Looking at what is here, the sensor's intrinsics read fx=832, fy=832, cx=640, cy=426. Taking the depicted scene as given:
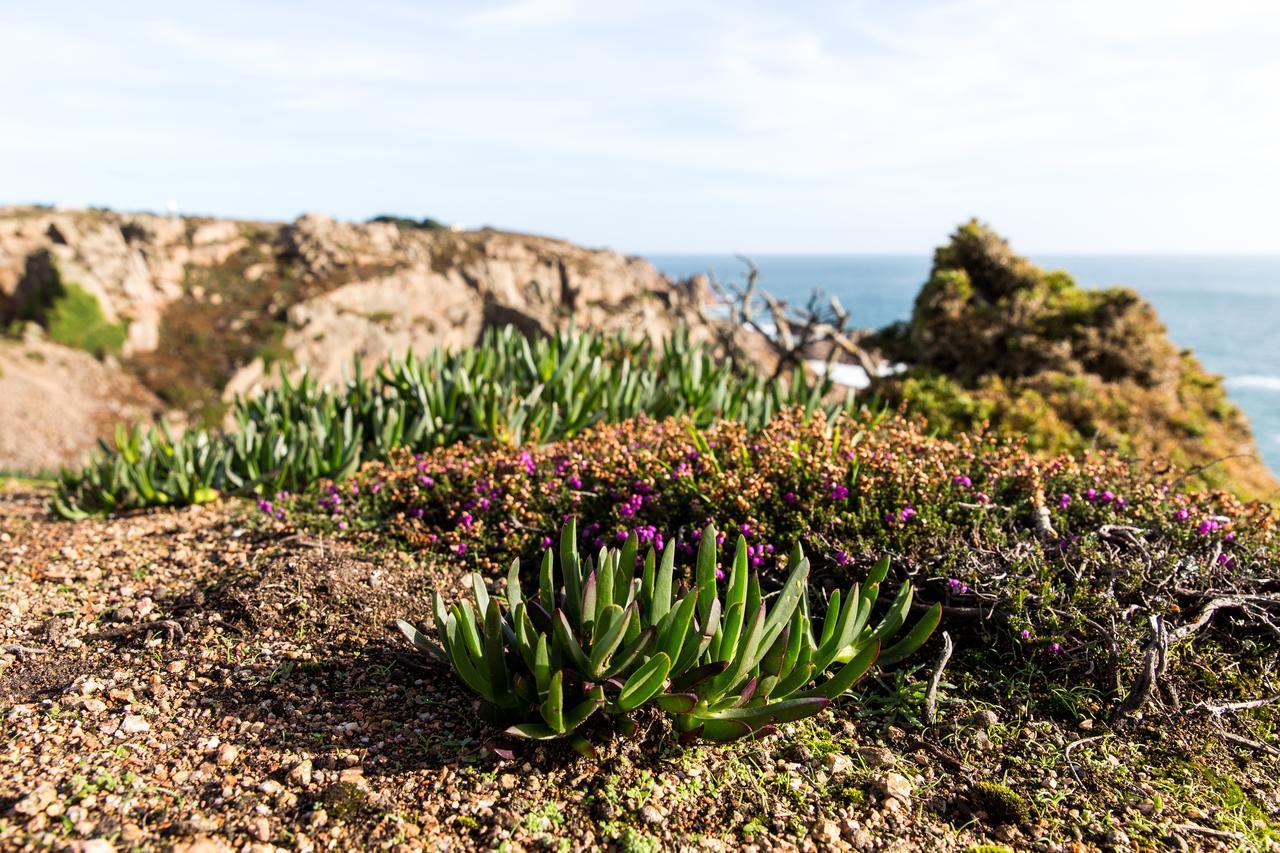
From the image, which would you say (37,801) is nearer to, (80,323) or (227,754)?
(227,754)

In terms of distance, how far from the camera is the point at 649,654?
2.65 meters

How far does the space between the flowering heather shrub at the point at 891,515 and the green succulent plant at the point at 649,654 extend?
746 mm

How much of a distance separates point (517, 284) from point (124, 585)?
33.4m

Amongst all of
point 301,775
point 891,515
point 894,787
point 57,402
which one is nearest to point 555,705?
point 301,775

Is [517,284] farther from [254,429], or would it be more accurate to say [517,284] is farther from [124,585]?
[124,585]

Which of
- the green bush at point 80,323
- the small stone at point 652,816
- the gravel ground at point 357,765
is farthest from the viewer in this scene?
the green bush at point 80,323

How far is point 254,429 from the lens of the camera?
6117 mm

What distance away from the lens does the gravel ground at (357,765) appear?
7.74ft

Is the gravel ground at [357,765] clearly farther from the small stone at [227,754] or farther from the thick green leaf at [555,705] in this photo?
the thick green leaf at [555,705]

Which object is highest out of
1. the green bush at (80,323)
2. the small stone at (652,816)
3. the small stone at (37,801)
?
the small stone at (37,801)

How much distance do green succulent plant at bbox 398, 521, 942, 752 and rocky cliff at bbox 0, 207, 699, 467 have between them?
76.3 ft

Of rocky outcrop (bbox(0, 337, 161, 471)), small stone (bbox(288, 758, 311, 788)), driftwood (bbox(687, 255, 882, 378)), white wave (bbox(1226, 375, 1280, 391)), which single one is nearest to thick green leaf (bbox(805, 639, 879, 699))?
small stone (bbox(288, 758, 311, 788))

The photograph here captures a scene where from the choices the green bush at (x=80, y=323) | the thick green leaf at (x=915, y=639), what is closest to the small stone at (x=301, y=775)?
the thick green leaf at (x=915, y=639)

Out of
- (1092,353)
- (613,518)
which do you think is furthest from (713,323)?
(613,518)
